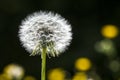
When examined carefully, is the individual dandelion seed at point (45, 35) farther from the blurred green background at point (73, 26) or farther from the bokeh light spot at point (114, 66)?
the blurred green background at point (73, 26)

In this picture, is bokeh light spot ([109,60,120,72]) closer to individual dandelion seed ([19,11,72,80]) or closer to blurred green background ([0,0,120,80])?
blurred green background ([0,0,120,80])

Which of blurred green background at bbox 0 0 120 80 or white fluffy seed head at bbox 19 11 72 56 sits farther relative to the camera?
blurred green background at bbox 0 0 120 80

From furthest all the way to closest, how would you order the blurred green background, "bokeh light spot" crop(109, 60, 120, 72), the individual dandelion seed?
the blurred green background
"bokeh light spot" crop(109, 60, 120, 72)
the individual dandelion seed

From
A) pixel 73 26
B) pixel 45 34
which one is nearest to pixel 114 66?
pixel 73 26

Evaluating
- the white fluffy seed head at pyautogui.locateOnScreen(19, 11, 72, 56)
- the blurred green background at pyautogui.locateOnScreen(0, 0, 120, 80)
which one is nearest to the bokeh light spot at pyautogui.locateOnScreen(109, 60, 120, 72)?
the blurred green background at pyautogui.locateOnScreen(0, 0, 120, 80)

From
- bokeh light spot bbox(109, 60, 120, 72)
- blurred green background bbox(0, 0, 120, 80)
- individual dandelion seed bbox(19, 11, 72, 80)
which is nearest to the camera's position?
individual dandelion seed bbox(19, 11, 72, 80)

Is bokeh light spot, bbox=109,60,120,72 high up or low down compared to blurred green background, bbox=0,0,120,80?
down

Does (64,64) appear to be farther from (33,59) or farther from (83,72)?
(83,72)

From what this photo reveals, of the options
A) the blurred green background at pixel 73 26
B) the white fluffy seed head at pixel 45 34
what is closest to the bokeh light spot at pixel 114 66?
the blurred green background at pixel 73 26
